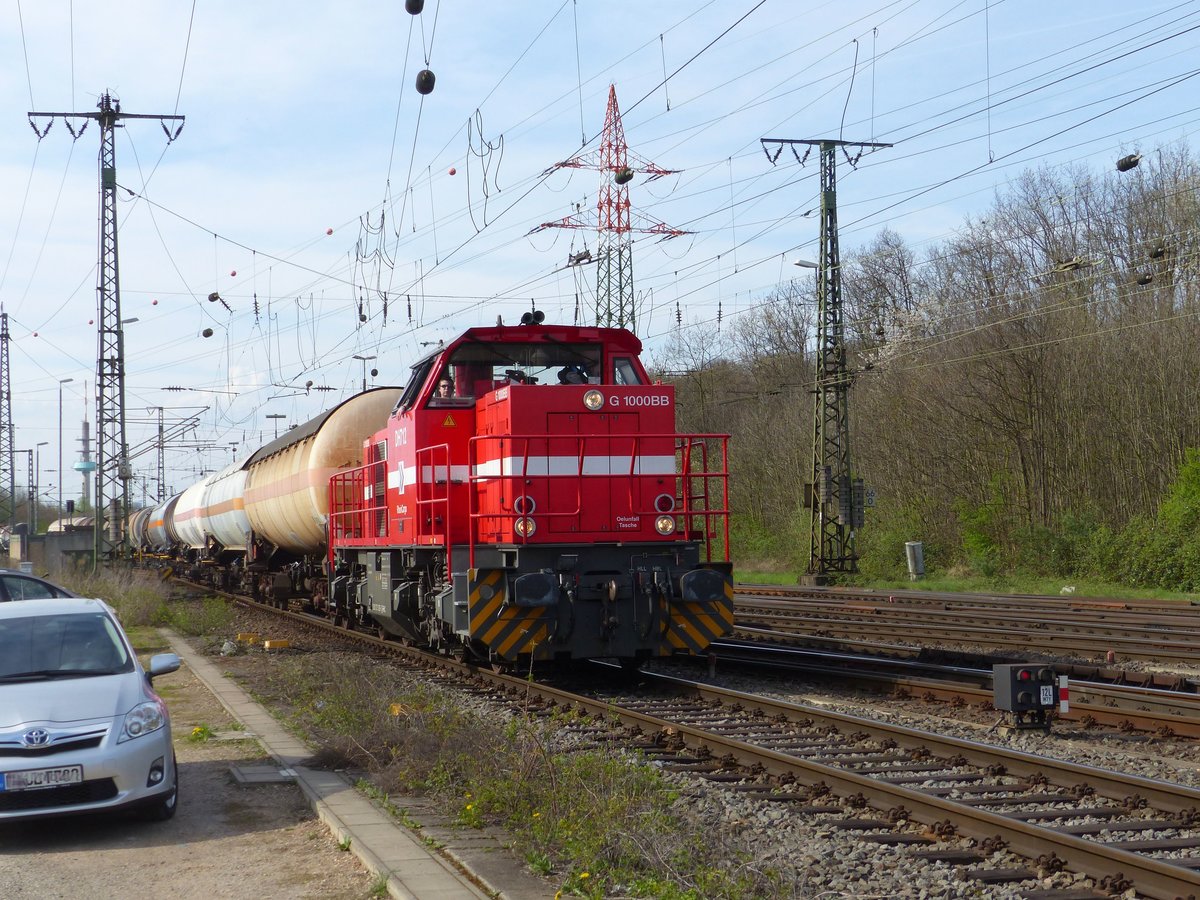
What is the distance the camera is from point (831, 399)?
103ft

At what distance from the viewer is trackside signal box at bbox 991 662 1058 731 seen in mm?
9359

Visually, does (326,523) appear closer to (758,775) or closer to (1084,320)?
(758,775)

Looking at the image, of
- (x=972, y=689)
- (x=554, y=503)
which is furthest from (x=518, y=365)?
(x=972, y=689)

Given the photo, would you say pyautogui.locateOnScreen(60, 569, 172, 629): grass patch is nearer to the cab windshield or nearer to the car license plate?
the cab windshield

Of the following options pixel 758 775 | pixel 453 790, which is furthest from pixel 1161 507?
pixel 453 790

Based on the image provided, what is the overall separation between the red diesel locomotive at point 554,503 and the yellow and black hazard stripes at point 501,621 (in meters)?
0.01

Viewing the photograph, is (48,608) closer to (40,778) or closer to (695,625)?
(40,778)

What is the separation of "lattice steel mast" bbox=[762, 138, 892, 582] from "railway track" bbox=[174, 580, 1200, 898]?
64.9ft

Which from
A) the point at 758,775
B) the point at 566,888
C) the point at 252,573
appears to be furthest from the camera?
the point at 252,573

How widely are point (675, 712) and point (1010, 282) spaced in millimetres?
29681

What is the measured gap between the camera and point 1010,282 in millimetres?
36719

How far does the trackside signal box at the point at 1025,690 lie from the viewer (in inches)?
368

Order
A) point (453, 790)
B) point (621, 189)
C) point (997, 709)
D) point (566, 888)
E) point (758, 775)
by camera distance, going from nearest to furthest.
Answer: point (566, 888) → point (453, 790) → point (758, 775) → point (997, 709) → point (621, 189)

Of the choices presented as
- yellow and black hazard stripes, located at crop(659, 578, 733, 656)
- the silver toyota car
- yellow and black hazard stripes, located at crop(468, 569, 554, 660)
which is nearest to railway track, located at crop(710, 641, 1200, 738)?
yellow and black hazard stripes, located at crop(659, 578, 733, 656)
